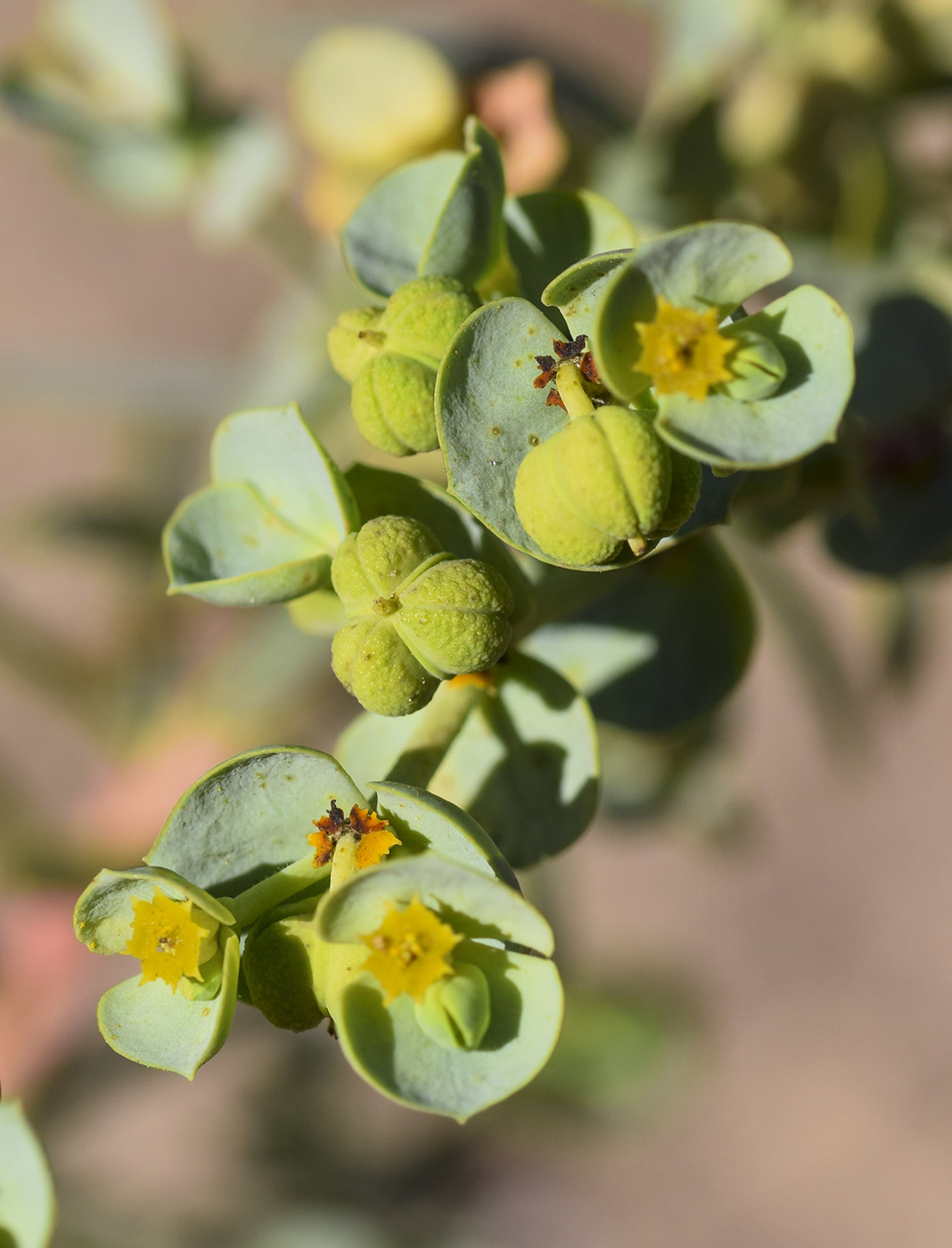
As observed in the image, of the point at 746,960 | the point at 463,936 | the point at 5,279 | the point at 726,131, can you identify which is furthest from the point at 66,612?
the point at 463,936

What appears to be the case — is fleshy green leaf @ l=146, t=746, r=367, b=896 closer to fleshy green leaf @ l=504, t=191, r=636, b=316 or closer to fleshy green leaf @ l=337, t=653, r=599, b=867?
fleshy green leaf @ l=337, t=653, r=599, b=867


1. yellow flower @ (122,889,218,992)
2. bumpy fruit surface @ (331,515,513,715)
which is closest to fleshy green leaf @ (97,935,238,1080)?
yellow flower @ (122,889,218,992)

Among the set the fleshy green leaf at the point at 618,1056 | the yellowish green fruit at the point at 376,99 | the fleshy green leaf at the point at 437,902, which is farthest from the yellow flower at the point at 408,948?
the fleshy green leaf at the point at 618,1056

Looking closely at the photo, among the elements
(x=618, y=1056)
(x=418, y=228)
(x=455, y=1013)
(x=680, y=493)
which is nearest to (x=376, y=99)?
(x=418, y=228)

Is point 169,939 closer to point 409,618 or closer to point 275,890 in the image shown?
point 275,890

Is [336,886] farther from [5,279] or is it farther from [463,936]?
[5,279]

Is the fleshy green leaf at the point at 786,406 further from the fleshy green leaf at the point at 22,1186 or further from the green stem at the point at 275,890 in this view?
the fleshy green leaf at the point at 22,1186
